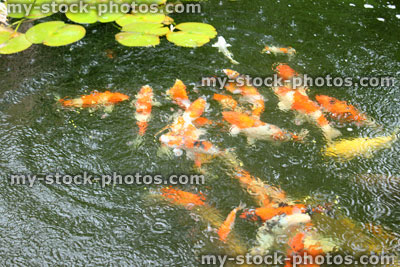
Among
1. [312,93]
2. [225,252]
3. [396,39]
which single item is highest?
[396,39]

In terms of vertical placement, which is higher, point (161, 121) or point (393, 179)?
point (161, 121)

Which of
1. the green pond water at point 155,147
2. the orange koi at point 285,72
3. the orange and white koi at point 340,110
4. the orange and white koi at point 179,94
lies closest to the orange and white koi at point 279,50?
the green pond water at point 155,147

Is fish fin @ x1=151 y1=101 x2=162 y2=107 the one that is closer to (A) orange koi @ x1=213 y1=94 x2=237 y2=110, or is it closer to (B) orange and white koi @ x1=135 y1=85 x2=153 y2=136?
(B) orange and white koi @ x1=135 y1=85 x2=153 y2=136

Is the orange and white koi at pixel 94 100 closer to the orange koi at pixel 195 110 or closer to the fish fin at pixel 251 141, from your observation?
the orange koi at pixel 195 110

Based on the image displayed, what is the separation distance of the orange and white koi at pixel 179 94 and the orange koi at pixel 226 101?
22 centimetres

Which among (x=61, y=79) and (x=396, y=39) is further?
(x=396, y=39)

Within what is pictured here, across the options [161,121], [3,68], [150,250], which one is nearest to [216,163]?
[161,121]

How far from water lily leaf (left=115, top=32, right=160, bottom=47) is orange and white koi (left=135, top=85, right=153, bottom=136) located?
56 centimetres

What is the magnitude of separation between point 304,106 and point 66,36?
204 cm

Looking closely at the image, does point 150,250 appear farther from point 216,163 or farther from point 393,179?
point 393,179

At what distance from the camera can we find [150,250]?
1934 mm

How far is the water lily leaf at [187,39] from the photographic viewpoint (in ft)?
10.7

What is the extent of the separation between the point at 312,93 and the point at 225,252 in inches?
59.9

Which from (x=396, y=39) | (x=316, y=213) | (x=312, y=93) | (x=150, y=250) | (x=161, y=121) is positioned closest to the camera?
(x=150, y=250)
